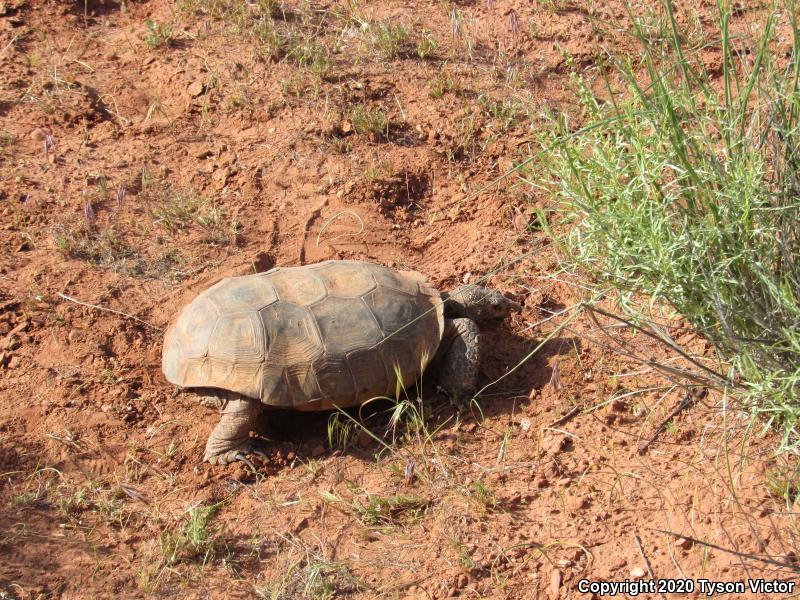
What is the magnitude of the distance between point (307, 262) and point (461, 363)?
1.45 metres

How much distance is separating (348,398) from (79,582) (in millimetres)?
1599

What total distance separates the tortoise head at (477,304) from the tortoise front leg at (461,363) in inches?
6.8

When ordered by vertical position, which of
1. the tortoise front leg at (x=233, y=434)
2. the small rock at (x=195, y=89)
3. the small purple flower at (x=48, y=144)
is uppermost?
the small rock at (x=195, y=89)

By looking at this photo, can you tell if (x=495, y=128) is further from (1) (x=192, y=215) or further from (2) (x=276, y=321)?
(2) (x=276, y=321)

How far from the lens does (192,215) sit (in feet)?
18.6

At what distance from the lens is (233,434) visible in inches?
169

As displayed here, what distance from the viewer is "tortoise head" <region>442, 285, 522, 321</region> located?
494cm

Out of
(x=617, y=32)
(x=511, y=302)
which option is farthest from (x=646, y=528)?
(x=617, y=32)

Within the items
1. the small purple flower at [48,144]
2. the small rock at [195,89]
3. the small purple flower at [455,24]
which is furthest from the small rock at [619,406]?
the small purple flower at [48,144]

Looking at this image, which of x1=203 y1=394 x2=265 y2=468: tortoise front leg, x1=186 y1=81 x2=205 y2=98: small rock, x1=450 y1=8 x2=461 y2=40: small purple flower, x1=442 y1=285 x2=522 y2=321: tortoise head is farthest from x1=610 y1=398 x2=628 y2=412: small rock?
x1=186 y1=81 x2=205 y2=98: small rock

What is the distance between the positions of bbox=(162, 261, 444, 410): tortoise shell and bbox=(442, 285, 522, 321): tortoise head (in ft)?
1.17

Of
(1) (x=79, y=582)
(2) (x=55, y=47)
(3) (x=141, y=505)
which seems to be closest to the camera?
(1) (x=79, y=582)

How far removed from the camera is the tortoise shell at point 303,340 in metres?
4.30

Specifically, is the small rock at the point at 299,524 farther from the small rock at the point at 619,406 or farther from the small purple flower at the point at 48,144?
the small purple flower at the point at 48,144
